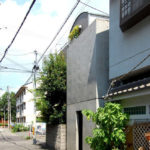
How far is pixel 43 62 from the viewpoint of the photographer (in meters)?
16.0

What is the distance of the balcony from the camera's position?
294 inches

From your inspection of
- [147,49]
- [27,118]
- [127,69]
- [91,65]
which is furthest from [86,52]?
[27,118]

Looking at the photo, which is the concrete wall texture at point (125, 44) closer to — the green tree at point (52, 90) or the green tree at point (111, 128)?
the green tree at point (111, 128)

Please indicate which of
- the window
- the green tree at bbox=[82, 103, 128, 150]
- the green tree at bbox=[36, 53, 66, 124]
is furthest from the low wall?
the green tree at bbox=[82, 103, 128, 150]

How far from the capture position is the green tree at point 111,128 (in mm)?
7305

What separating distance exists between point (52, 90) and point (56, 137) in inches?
106

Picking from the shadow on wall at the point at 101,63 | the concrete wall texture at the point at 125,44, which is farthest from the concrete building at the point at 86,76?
the concrete wall texture at the point at 125,44

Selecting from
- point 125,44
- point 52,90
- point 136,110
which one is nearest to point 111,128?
point 136,110

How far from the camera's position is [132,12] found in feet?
26.1

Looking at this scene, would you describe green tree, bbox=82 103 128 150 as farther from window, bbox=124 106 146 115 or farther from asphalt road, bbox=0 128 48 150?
asphalt road, bbox=0 128 48 150

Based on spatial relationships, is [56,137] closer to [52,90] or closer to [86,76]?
[52,90]

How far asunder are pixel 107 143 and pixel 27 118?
43.1m

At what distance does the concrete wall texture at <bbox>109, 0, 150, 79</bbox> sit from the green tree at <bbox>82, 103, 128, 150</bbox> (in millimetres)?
1627

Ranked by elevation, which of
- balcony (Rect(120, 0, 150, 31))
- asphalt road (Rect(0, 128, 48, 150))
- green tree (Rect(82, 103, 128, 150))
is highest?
balcony (Rect(120, 0, 150, 31))
